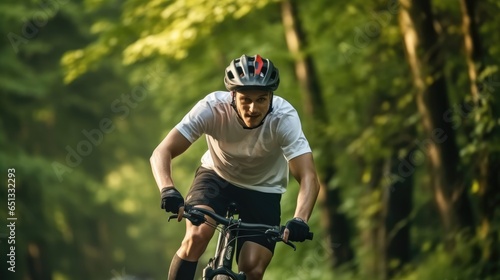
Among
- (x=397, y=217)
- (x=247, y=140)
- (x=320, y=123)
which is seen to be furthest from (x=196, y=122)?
(x=397, y=217)

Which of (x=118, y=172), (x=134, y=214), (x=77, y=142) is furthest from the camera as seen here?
(x=134, y=214)

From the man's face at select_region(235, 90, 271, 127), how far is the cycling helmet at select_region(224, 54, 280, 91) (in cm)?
5

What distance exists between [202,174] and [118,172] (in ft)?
91.5

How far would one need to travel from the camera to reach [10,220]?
22.8 metres

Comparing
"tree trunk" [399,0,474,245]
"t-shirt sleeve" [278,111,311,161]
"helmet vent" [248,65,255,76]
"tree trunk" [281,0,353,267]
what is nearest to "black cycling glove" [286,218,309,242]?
"t-shirt sleeve" [278,111,311,161]

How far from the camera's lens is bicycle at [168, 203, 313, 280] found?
20.2ft

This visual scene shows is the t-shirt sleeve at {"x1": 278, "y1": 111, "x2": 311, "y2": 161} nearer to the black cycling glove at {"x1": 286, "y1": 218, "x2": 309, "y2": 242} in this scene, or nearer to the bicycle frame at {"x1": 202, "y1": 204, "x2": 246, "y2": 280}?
the bicycle frame at {"x1": 202, "y1": 204, "x2": 246, "y2": 280}

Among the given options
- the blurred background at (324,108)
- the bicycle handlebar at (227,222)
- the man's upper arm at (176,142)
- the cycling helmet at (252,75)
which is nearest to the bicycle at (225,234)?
the bicycle handlebar at (227,222)

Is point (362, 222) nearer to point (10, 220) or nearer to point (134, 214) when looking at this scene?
point (10, 220)

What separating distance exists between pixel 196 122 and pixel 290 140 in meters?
0.58

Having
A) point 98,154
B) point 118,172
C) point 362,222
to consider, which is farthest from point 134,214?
point 362,222

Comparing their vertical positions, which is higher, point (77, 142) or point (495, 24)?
point (77, 142)

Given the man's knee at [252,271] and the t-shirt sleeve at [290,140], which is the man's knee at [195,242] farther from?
the t-shirt sleeve at [290,140]

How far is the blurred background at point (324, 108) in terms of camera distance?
1244 cm
